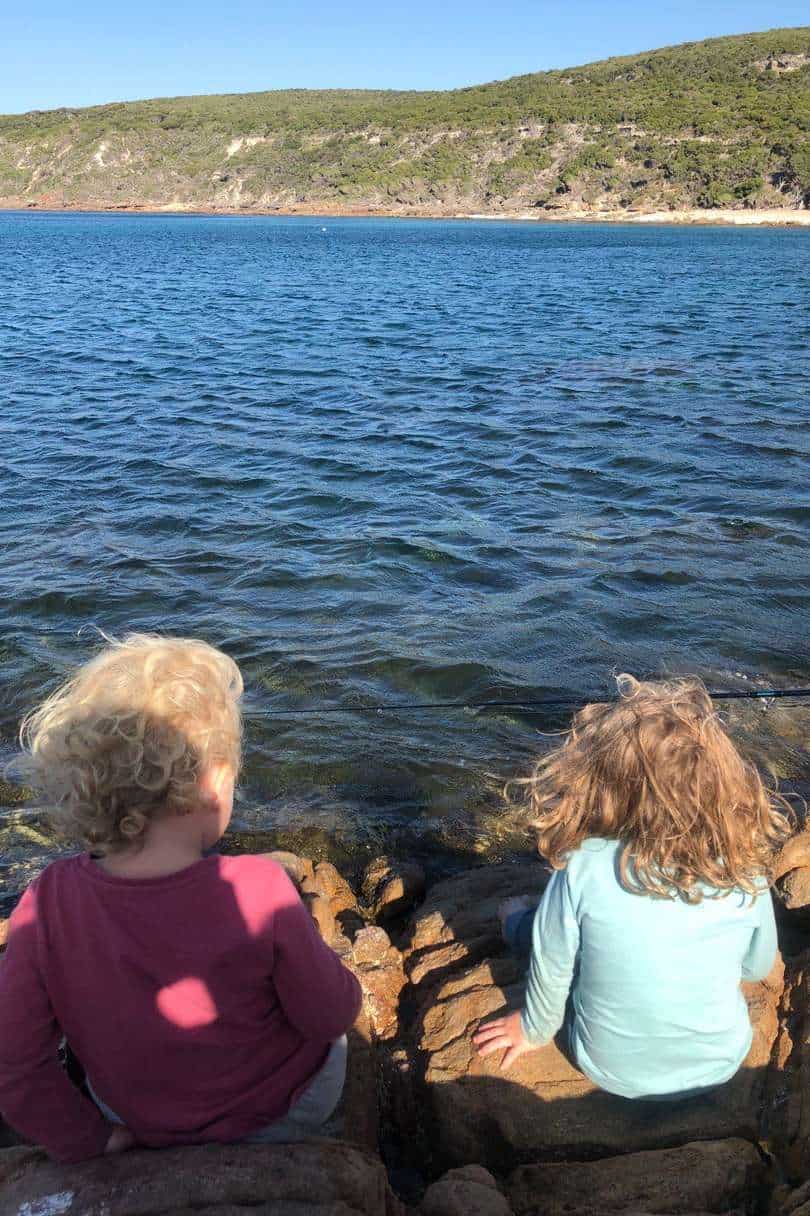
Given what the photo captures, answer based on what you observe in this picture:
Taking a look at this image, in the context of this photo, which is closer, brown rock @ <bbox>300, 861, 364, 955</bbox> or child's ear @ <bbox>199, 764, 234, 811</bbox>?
child's ear @ <bbox>199, 764, 234, 811</bbox>

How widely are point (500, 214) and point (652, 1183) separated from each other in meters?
110

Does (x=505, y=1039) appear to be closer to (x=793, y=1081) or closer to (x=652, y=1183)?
(x=652, y=1183)

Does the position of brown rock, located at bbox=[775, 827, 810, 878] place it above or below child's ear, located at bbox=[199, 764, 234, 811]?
below

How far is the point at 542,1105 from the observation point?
2502mm

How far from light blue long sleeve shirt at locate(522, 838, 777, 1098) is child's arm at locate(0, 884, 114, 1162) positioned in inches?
46.4

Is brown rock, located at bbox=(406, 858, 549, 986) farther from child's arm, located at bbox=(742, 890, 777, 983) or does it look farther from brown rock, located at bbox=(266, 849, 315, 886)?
child's arm, located at bbox=(742, 890, 777, 983)

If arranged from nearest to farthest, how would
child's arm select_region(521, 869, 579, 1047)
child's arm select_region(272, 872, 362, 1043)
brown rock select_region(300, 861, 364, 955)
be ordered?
child's arm select_region(272, 872, 362, 1043) < child's arm select_region(521, 869, 579, 1047) < brown rock select_region(300, 861, 364, 955)

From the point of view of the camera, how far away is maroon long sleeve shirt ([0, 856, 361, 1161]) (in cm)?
177

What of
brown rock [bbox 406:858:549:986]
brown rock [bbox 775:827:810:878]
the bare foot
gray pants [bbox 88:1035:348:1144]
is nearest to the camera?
gray pants [bbox 88:1035:348:1144]

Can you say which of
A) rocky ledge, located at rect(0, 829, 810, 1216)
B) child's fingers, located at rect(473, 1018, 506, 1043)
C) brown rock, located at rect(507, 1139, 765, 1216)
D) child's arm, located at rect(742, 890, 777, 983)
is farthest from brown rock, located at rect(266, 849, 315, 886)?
child's arm, located at rect(742, 890, 777, 983)

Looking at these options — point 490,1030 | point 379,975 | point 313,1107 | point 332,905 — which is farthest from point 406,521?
point 313,1107

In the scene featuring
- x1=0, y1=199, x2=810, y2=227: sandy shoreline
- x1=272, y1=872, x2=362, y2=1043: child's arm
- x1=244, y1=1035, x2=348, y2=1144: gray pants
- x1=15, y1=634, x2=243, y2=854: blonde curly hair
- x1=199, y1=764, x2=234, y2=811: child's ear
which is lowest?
x1=244, y1=1035, x2=348, y2=1144: gray pants

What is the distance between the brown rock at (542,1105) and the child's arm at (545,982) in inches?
2.6

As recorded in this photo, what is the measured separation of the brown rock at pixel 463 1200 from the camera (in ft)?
6.65
